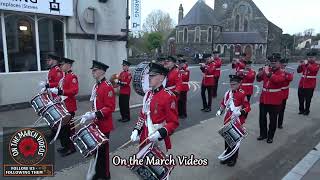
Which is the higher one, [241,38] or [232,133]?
[241,38]

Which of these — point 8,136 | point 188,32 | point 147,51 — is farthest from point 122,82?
point 188,32

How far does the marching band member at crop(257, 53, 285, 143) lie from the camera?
7.02 metres

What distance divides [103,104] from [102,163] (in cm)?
98

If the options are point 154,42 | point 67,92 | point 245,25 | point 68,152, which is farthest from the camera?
point 245,25

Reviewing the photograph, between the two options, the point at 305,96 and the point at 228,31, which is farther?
the point at 228,31

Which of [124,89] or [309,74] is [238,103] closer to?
[124,89]

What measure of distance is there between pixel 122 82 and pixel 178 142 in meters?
2.66

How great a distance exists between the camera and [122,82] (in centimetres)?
893

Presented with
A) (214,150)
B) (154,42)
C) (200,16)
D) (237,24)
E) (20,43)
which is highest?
(200,16)

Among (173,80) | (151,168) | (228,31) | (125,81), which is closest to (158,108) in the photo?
(151,168)

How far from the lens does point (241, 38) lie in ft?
190

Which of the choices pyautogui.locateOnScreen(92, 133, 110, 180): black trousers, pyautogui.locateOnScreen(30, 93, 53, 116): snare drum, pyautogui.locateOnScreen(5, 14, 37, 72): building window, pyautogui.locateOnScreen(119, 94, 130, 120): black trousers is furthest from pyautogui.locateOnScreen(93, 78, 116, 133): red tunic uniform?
pyautogui.locateOnScreen(5, 14, 37, 72): building window

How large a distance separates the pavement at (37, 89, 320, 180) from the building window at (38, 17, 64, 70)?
19.4 feet

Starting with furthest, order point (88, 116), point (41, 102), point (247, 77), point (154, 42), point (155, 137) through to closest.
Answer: point (154, 42) → point (247, 77) → point (41, 102) → point (88, 116) → point (155, 137)
